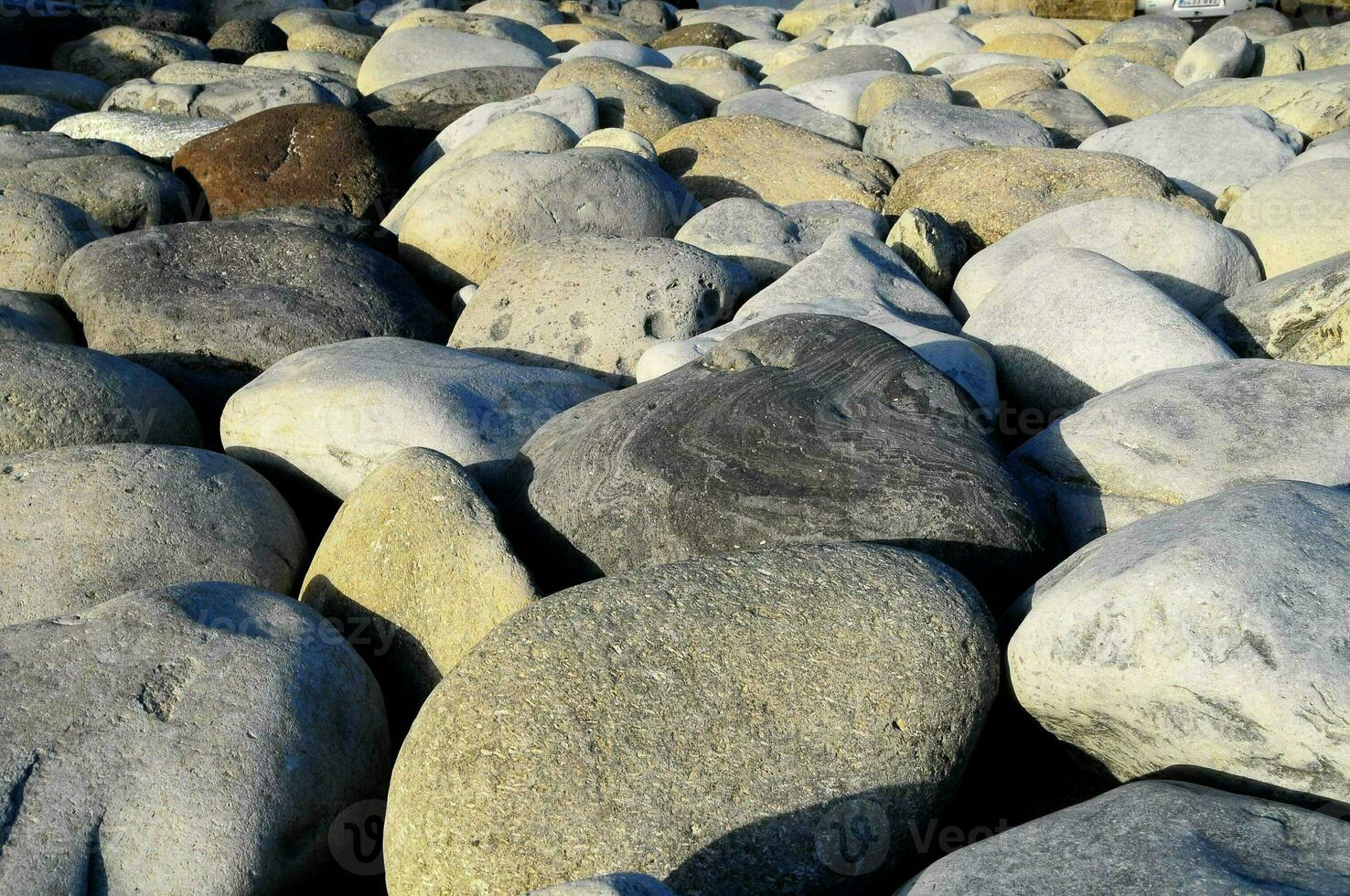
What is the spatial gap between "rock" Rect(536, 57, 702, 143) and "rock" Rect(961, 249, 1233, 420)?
4090mm

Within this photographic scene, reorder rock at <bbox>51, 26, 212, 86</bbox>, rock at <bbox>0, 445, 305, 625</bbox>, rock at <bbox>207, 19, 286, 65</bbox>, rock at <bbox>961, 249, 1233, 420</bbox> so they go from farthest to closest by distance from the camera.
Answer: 1. rock at <bbox>207, 19, 286, 65</bbox>
2. rock at <bbox>51, 26, 212, 86</bbox>
3. rock at <bbox>961, 249, 1233, 420</bbox>
4. rock at <bbox>0, 445, 305, 625</bbox>

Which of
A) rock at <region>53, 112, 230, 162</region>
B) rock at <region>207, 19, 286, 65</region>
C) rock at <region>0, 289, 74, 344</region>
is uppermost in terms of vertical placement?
rock at <region>0, 289, 74, 344</region>

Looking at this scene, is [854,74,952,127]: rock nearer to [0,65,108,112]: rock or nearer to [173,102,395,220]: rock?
[173,102,395,220]: rock

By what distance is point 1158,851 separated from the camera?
88.5 inches

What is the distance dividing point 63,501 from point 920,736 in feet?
8.72

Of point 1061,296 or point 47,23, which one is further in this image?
point 47,23

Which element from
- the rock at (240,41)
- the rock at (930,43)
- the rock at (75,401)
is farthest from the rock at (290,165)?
the rock at (930,43)

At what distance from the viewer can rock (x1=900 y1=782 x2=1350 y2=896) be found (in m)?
2.18

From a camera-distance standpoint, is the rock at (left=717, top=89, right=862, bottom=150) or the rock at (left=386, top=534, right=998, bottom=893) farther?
the rock at (left=717, top=89, right=862, bottom=150)

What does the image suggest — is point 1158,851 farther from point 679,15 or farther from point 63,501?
point 679,15

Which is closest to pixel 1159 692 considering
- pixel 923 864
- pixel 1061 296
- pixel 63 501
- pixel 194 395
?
pixel 923 864

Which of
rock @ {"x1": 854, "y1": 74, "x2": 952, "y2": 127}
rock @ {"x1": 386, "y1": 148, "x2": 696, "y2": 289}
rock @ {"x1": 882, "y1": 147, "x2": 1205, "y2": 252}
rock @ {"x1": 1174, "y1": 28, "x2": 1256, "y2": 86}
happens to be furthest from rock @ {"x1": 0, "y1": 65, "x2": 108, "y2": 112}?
rock @ {"x1": 1174, "y1": 28, "x2": 1256, "y2": 86}

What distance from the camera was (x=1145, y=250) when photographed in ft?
18.0

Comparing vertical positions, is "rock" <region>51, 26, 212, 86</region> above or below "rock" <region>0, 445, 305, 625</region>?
below
